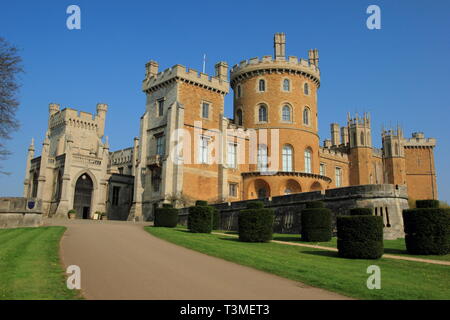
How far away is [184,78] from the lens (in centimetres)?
3478

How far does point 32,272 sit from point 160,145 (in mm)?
26114

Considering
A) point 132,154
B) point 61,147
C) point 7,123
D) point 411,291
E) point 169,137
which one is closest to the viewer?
point 411,291

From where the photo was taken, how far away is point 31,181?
40.1m

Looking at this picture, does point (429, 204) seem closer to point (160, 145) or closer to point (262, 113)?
point (160, 145)

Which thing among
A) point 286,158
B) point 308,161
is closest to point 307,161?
point 308,161

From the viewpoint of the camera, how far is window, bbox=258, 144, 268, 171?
1507 inches

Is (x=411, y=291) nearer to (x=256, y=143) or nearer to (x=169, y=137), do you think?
(x=169, y=137)

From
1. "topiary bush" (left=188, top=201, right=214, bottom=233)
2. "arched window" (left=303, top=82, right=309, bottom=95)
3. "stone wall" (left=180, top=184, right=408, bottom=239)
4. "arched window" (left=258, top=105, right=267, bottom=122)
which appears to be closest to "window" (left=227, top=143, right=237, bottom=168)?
"arched window" (left=258, top=105, right=267, bottom=122)

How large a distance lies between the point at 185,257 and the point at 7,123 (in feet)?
38.1

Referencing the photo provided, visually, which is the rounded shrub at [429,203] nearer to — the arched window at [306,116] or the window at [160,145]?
the window at [160,145]

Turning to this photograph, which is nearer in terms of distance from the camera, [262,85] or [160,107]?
[160,107]

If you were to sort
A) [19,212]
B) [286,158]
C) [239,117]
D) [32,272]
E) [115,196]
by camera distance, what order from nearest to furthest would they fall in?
[32,272] < [19,212] < [286,158] < [115,196] < [239,117]

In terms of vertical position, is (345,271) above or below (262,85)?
below
